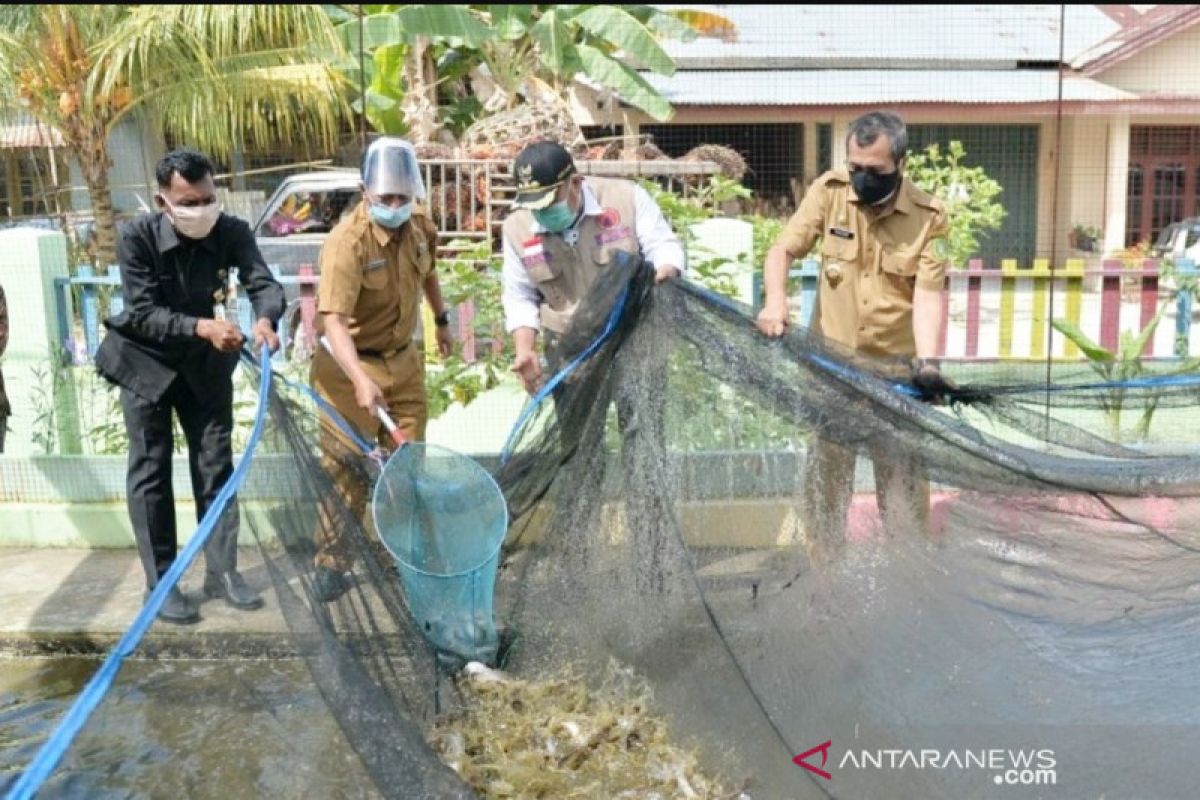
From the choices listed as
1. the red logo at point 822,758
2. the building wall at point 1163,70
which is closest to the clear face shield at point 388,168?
the red logo at point 822,758

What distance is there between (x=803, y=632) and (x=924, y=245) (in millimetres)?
1569

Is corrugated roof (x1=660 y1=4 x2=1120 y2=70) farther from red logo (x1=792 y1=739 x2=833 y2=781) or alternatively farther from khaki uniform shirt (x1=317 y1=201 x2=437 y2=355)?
red logo (x1=792 y1=739 x2=833 y2=781)

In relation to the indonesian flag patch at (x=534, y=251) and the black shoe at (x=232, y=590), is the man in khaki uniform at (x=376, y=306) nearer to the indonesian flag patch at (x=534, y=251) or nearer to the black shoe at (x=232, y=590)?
the indonesian flag patch at (x=534, y=251)

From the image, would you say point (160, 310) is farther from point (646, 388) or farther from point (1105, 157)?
point (1105, 157)

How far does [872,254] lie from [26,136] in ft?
42.0

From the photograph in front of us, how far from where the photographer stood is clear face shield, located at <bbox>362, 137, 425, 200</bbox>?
→ 4.30m

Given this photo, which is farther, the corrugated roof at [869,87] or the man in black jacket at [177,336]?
the corrugated roof at [869,87]

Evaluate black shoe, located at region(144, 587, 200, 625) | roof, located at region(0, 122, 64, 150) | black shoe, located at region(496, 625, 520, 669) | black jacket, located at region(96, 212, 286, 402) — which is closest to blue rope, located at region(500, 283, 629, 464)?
black shoe, located at region(496, 625, 520, 669)

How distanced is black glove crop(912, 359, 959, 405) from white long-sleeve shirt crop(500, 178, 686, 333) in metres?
0.94

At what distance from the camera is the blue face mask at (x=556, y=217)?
4336mm

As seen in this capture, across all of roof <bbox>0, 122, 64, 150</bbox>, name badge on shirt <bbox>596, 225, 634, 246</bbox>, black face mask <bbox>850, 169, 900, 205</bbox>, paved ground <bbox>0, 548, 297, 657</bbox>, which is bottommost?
paved ground <bbox>0, 548, 297, 657</bbox>

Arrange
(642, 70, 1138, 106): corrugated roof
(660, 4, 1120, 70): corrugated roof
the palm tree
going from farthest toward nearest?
(660, 4, 1120, 70): corrugated roof < (642, 70, 1138, 106): corrugated roof < the palm tree

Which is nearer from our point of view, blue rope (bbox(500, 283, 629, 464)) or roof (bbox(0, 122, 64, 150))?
blue rope (bbox(500, 283, 629, 464))

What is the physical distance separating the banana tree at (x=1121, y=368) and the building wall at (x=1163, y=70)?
9.15m
